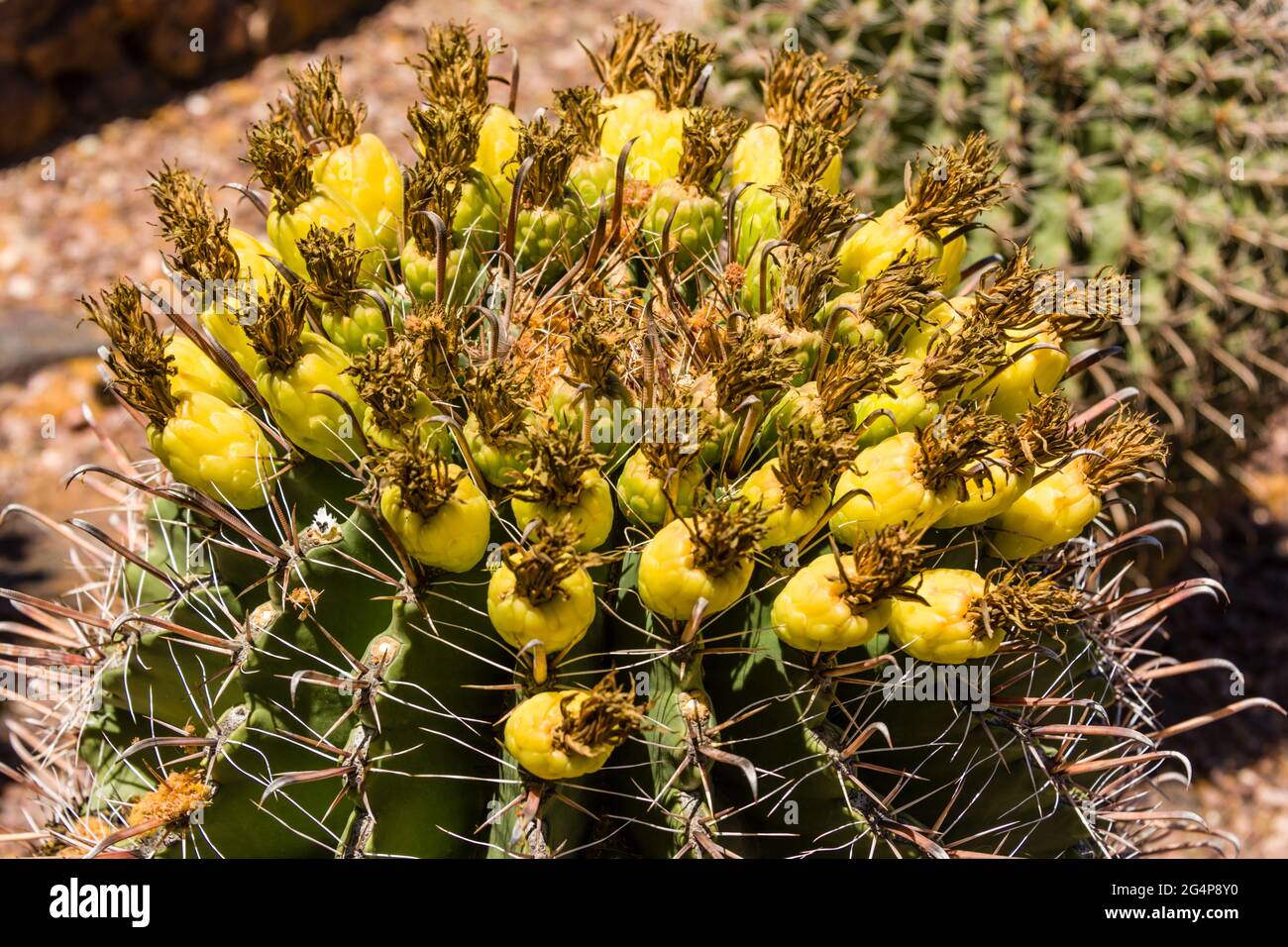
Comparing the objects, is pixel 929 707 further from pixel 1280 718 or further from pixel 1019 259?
pixel 1280 718

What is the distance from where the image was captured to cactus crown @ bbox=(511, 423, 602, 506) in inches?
57.4

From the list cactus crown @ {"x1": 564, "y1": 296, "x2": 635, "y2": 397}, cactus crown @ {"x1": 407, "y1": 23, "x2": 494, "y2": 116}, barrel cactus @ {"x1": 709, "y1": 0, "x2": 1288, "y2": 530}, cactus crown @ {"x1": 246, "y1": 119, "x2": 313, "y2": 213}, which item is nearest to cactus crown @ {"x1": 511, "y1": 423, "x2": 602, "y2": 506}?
cactus crown @ {"x1": 564, "y1": 296, "x2": 635, "y2": 397}

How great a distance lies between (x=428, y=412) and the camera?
164 cm

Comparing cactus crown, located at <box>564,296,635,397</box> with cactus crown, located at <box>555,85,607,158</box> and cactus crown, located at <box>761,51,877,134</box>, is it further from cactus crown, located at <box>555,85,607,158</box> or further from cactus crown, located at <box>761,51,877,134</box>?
cactus crown, located at <box>761,51,877,134</box>

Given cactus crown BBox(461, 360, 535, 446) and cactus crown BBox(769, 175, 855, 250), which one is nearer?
cactus crown BBox(461, 360, 535, 446)

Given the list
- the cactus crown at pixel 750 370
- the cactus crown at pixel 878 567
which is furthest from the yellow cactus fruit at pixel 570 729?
the cactus crown at pixel 750 370

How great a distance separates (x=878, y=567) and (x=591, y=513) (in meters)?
0.41

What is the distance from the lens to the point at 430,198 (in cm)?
180

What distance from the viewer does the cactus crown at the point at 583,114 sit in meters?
1.94

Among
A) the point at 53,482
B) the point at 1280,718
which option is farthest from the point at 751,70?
the point at 53,482

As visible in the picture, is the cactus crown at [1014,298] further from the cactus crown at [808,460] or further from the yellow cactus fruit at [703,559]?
the yellow cactus fruit at [703,559]

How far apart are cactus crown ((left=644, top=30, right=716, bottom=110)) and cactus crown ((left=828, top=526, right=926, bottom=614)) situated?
101cm

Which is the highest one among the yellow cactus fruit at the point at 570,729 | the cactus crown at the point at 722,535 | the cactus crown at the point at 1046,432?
the cactus crown at the point at 1046,432

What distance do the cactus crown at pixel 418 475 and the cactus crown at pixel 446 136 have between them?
0.61 meters
